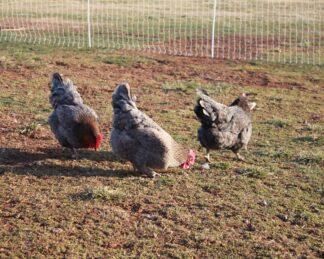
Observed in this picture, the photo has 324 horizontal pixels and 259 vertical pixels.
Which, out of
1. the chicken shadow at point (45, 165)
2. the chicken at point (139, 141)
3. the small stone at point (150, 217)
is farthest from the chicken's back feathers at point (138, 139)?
the small stone at point (150, 217)

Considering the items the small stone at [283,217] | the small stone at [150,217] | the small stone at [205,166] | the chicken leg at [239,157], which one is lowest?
the small stone at [283,217]

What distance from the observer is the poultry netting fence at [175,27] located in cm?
1595

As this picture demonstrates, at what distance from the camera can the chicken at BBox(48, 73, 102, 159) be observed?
6824mm

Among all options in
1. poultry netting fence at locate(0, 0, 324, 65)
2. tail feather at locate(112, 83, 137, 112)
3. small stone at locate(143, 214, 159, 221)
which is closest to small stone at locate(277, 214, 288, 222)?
small stone at locate(143, 214, 159, 221)

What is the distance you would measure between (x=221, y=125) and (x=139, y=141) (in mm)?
1207

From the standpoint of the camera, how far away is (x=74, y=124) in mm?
6840

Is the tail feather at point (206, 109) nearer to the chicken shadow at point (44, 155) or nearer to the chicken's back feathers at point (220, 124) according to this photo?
the chicken's back feathers at point (220, 124)

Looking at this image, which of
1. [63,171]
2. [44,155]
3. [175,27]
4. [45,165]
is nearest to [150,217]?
[63,171]

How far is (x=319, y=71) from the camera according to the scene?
1371 centimetres

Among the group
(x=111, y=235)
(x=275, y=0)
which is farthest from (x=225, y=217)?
(x=275, y=0)

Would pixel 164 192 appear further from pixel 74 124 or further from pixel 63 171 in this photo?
pixel 74 124

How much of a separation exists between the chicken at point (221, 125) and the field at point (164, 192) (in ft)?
0.84

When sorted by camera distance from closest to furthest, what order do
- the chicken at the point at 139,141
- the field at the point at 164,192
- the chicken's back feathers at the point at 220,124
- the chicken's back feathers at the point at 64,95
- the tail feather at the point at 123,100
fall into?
the field at the point at 164,192
the chicken at the point at 139,141
the tail feather at the point at 123,100
the chicken's back feathers at the point at 220,124
the chicken's back feathers at the point at 64,95

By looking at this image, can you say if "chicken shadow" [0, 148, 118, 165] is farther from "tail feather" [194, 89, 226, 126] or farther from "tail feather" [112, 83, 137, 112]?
"tail feather" [194, 89, 226, 126]
